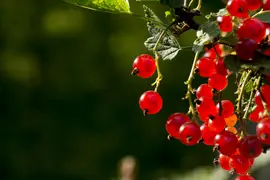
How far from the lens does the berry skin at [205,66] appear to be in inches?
33.2

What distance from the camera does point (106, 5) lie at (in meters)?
0.87

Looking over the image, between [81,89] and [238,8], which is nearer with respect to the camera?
[238,8]

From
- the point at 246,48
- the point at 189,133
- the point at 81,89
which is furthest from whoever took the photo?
the point at 81,89

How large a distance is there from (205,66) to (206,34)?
68 millimetres

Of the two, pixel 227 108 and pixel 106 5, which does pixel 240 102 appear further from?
pixel 106 5

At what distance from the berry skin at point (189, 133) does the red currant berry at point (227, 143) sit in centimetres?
2

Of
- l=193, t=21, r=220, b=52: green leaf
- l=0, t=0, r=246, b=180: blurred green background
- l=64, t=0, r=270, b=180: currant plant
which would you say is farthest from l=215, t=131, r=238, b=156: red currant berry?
l=0, t=0, r=246, b=180: blurred green background

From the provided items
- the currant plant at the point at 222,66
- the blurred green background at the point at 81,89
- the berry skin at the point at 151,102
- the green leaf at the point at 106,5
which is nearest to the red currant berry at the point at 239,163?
the currant plant at the point at 222,66

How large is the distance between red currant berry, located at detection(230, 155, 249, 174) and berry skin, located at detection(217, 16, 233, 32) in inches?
7.2

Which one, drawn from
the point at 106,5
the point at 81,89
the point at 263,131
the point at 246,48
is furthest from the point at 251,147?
the point at 81,89

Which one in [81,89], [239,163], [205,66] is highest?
[205,66]

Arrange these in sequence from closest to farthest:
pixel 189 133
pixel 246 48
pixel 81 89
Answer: pixel 246 48 → pixel 189 133 → pixel 81 89

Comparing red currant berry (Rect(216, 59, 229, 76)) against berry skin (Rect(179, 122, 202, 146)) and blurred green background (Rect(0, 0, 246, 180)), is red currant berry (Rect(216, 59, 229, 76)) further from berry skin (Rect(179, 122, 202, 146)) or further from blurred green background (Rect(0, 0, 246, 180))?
blurred green background (Rect(0, 0, 246, 180))

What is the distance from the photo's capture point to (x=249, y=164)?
0.90 meters
